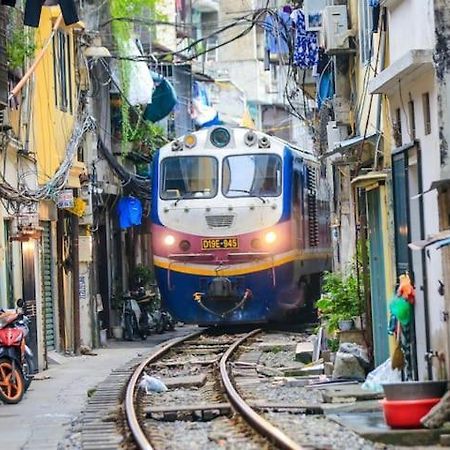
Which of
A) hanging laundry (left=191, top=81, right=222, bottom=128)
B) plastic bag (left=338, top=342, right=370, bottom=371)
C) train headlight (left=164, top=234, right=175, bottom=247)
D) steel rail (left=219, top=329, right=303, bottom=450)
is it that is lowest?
steel rail (left=219, top=329, right=303, bottom=450)

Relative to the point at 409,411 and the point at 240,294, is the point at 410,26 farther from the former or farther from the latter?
the point at 240,294

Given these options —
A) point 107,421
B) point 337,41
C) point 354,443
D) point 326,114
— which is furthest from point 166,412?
point 326,114

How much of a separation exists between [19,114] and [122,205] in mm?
10124

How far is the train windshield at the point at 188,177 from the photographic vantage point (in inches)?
995

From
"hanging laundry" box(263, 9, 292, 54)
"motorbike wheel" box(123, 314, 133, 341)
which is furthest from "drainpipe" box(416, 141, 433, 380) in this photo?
"motorbike wheel" box(123, 314, 133, 341)

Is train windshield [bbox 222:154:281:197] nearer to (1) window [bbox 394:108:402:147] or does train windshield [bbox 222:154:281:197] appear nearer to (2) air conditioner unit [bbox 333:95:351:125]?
(2) air conditioner unit [bbox 333:95:351:125]

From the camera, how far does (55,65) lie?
23.6 metres

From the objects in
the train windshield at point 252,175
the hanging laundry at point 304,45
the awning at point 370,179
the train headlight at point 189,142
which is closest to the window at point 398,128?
the awning at point 370,179

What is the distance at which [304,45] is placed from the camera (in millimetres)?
21578

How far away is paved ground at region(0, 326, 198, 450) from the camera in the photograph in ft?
41.5

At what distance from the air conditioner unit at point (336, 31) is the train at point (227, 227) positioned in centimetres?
655

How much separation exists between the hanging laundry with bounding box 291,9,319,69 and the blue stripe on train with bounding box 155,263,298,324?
458 centimetres

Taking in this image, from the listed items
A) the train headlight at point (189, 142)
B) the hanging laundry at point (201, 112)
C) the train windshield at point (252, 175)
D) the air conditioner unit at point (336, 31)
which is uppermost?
the hanging laundry at point (201, 112)

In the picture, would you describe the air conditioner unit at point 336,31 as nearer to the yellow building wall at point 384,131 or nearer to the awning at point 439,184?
the yellow building wall at point 384,131
